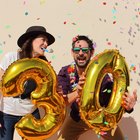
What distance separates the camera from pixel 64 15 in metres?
3.45

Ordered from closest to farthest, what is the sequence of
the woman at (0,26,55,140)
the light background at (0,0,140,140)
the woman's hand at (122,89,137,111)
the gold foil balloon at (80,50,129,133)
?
1. the gold foil balloon at (80,50,129,133)
2. the woman's hand at (122,89,137,111)
3. the woman at (0,26,55,140)
4. the light background at (0,0,140,140)

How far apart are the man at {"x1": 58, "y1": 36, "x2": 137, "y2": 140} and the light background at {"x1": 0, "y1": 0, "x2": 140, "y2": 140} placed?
0.38 metres

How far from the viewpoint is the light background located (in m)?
3.42

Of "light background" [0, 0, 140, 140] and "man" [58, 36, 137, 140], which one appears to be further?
"light background" [0, 0, 140, 140]

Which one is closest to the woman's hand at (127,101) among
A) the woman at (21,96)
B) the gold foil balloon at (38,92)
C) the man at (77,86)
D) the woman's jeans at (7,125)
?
the man at (77,86)

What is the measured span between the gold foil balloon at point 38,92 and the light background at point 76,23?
2.73 ft

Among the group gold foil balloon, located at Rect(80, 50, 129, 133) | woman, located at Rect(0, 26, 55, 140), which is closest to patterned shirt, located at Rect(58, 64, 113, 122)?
gold foil balloon, located at Rect(80, 50, 129, 133)

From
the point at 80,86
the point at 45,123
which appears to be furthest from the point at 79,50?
the point at 45,123

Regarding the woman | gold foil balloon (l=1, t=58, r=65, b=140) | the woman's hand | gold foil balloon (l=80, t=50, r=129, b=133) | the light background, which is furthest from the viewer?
the light background

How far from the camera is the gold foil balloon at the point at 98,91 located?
264 centimetres

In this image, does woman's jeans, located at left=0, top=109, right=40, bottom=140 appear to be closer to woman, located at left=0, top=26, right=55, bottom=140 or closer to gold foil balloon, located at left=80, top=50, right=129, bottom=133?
woman, located at left=0, top=26, right=55, bottom=140

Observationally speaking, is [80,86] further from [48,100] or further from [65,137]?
[65,137]

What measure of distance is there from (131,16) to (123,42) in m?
0.23

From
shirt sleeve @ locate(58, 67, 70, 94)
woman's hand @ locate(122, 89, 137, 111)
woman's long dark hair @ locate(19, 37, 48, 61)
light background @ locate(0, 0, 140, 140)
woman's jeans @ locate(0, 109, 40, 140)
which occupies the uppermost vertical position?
light background @ locate(0, 0, 140, 140)
